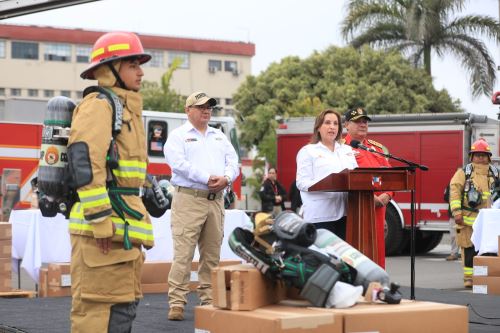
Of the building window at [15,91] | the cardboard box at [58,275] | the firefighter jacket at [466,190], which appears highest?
the building window at [15,91]

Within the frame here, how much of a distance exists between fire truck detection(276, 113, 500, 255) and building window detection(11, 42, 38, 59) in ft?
193

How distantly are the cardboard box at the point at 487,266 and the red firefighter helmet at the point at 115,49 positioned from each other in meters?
7.36

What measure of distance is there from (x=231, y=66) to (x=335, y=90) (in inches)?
1614

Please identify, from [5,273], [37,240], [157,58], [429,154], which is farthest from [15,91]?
[5,273]

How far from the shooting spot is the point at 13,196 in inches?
883

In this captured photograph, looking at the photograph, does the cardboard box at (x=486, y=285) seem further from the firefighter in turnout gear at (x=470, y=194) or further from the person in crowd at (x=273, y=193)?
the person in crowd at (x=273, y=193)

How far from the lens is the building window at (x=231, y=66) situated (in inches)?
3430

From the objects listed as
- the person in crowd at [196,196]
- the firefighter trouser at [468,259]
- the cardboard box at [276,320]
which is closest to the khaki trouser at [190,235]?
the person in crowd at [196,196]

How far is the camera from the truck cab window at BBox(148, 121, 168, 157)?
2381cm

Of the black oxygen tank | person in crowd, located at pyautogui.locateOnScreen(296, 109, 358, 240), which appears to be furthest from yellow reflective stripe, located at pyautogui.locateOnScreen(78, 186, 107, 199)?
person in crowd, located at pyautogui.locateOnScreen(296, 109, 358, 240)

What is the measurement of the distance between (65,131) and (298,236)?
1499mm

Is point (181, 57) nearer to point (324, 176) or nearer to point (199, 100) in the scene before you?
point (199, 100)

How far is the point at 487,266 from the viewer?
1270cm

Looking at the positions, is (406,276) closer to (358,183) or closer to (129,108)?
→ (358,183)
